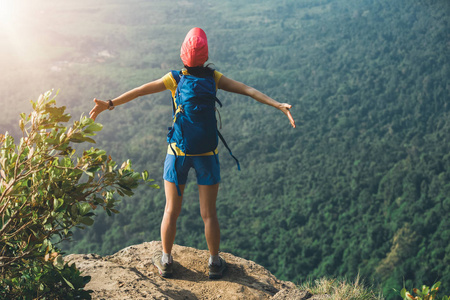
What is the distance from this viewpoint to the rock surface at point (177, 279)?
3824mm

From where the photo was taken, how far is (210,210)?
4137 millimetres

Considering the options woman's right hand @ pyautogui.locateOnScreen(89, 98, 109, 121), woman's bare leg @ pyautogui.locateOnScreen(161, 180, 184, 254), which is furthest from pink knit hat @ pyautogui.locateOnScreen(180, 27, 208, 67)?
woman's bare leg @ pyautogui.locateOnScreen(161, 180, 184, 254)

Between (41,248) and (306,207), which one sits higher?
(41,248)

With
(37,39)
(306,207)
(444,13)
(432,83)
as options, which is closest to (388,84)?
(432,83)

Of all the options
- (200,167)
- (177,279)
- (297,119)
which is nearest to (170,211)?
(200,167)

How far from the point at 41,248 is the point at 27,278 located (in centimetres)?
25

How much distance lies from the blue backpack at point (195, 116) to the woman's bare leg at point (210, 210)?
0.35 metres

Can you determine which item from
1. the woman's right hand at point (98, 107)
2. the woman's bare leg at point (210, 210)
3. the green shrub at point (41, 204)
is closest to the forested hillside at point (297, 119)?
the woman's bare leg at point (210, 210)

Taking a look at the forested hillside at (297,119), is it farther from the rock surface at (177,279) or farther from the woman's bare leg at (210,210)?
the woman's bare leg at (210,210)

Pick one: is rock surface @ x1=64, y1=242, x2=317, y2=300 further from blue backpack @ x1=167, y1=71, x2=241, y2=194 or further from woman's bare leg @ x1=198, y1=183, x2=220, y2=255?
blue backpack @ x1=167, y1=71, x2=241, y2=194

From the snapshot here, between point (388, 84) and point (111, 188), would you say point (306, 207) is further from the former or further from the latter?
point (111, 188)

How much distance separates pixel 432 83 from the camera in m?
77.7

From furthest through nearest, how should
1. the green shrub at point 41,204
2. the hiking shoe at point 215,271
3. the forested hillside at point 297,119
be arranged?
1. the forested hillside at point 297,119
2. the hiking shoe at point 215,271
3. the green shrub at point 41,204

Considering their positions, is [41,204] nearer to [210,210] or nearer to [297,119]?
[210,210]
